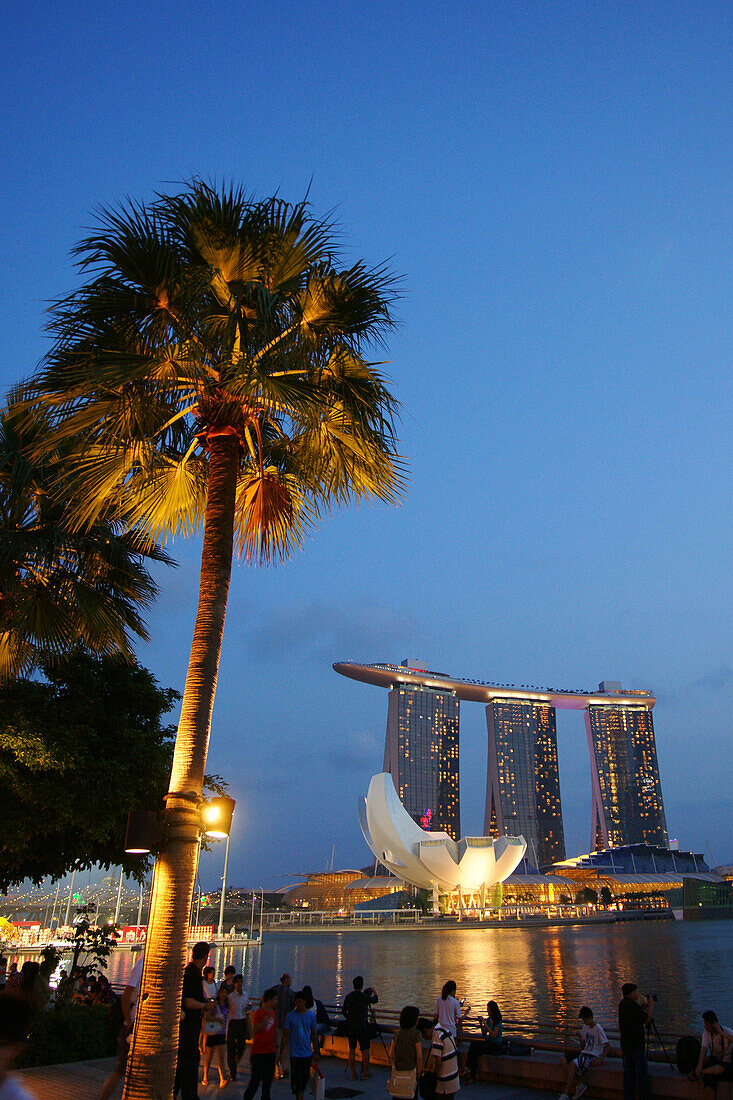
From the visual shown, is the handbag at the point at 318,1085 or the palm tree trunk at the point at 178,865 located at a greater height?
the palm tree trunk at the point at 178,865

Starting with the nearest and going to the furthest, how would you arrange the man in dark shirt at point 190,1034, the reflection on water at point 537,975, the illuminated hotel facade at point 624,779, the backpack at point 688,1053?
the man in dark shirt at point 190,1034 → the backpack at point 688,1053 → the reflection on water at point 537,975 → the illuminated hotel facade at point 624,779

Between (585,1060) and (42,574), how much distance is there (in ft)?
26.4

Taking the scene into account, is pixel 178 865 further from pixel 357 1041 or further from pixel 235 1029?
pixel 357 1041

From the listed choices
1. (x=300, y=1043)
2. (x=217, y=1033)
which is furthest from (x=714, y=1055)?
(x=217, y=1033)

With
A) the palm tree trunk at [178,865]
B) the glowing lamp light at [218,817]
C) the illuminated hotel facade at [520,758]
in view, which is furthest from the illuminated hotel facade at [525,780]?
the palm tree trunk at [178,865]

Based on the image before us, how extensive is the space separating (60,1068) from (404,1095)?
543 cm

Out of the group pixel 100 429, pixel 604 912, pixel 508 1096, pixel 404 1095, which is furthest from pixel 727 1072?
pixel 604 912

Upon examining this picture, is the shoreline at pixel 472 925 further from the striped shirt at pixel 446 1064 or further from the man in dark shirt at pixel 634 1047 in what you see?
the striped shirt at pixel 446 1064

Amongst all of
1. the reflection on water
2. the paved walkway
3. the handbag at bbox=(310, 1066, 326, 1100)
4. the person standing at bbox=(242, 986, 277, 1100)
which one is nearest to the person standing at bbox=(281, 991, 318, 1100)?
the person standing at bbox=(242, 986, 277, 1100)

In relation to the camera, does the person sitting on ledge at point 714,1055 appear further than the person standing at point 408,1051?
Yes

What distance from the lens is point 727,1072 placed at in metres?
7.19

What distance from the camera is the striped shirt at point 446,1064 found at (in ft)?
20.0

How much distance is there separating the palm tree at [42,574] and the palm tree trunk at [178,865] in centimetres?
234

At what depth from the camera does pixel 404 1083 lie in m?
5.91
